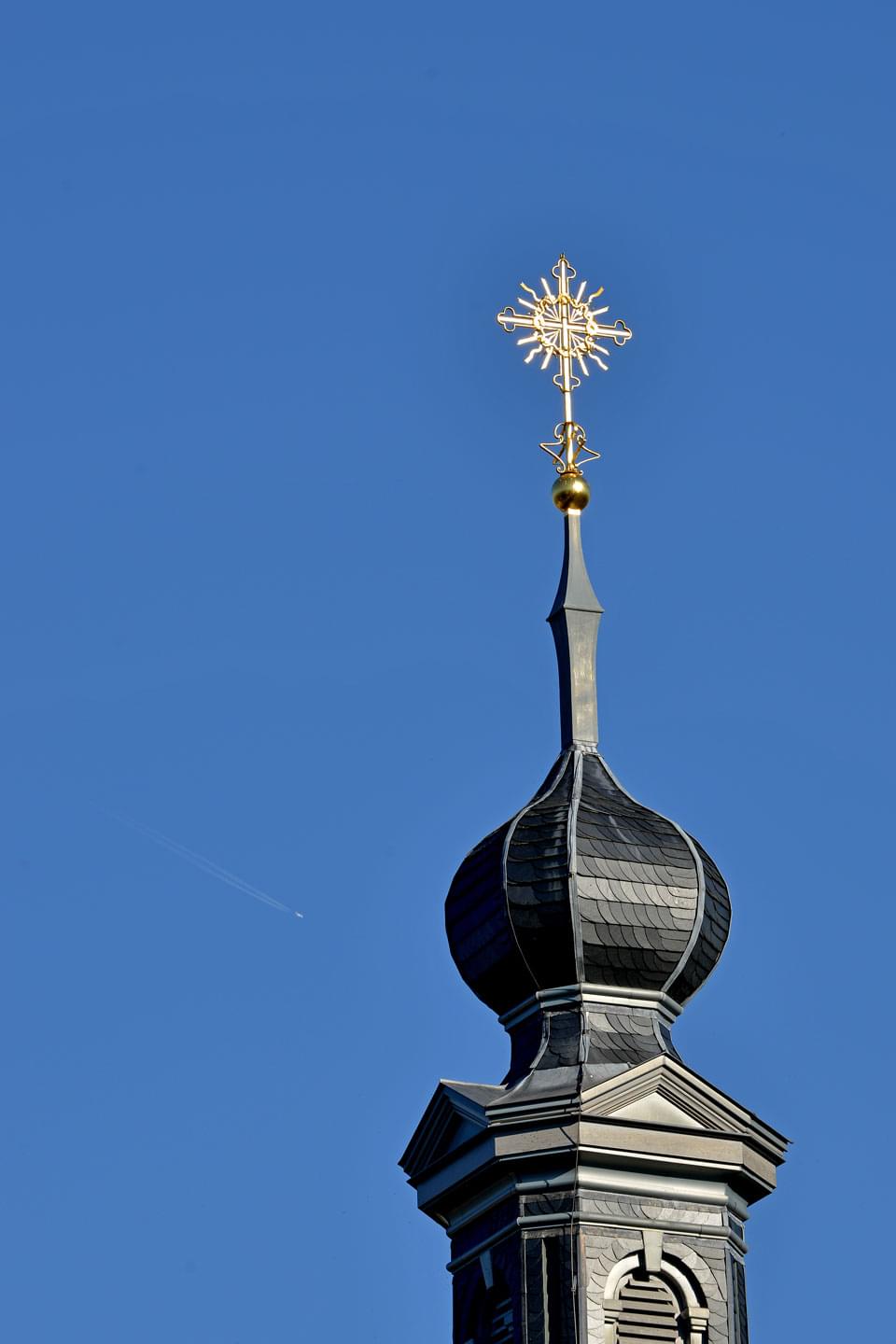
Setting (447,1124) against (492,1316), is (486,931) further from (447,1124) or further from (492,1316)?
(492,1316)

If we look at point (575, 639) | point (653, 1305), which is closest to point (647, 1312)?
point (653, 1305)

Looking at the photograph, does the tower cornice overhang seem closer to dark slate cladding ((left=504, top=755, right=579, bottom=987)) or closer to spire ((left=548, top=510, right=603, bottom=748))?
dark slate cladding ((left=504, top=755, right=579, bottom=987))

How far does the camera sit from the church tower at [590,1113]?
49812 mm

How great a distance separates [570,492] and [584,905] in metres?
6.47

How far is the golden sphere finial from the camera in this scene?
2216 inches

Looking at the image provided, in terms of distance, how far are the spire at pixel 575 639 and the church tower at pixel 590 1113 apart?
1.29 feet

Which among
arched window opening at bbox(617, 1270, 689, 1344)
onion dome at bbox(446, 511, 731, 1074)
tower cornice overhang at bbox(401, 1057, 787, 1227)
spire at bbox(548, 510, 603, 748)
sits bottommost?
arched window opening at bbox(617, 1270, 689, 1344)

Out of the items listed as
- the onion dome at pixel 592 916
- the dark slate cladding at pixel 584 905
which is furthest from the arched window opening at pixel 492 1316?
the dark slate cladding at pixel 584 905

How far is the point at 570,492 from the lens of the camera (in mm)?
56281

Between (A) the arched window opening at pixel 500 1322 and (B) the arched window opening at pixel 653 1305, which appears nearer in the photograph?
(B) the arched window opening at pixel 653 1305

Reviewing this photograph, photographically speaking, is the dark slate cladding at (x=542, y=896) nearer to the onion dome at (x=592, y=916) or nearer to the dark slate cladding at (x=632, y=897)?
the onion dome at (x=592, y=916)

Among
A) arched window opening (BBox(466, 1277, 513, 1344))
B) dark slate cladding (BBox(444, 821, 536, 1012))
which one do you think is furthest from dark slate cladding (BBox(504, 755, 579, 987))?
arched window opening (BBox(466, 1277, 513, 1344))

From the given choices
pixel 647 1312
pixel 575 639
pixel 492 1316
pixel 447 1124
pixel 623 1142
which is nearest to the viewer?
pixel 647 1312

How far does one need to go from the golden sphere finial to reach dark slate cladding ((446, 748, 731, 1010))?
175 inches
